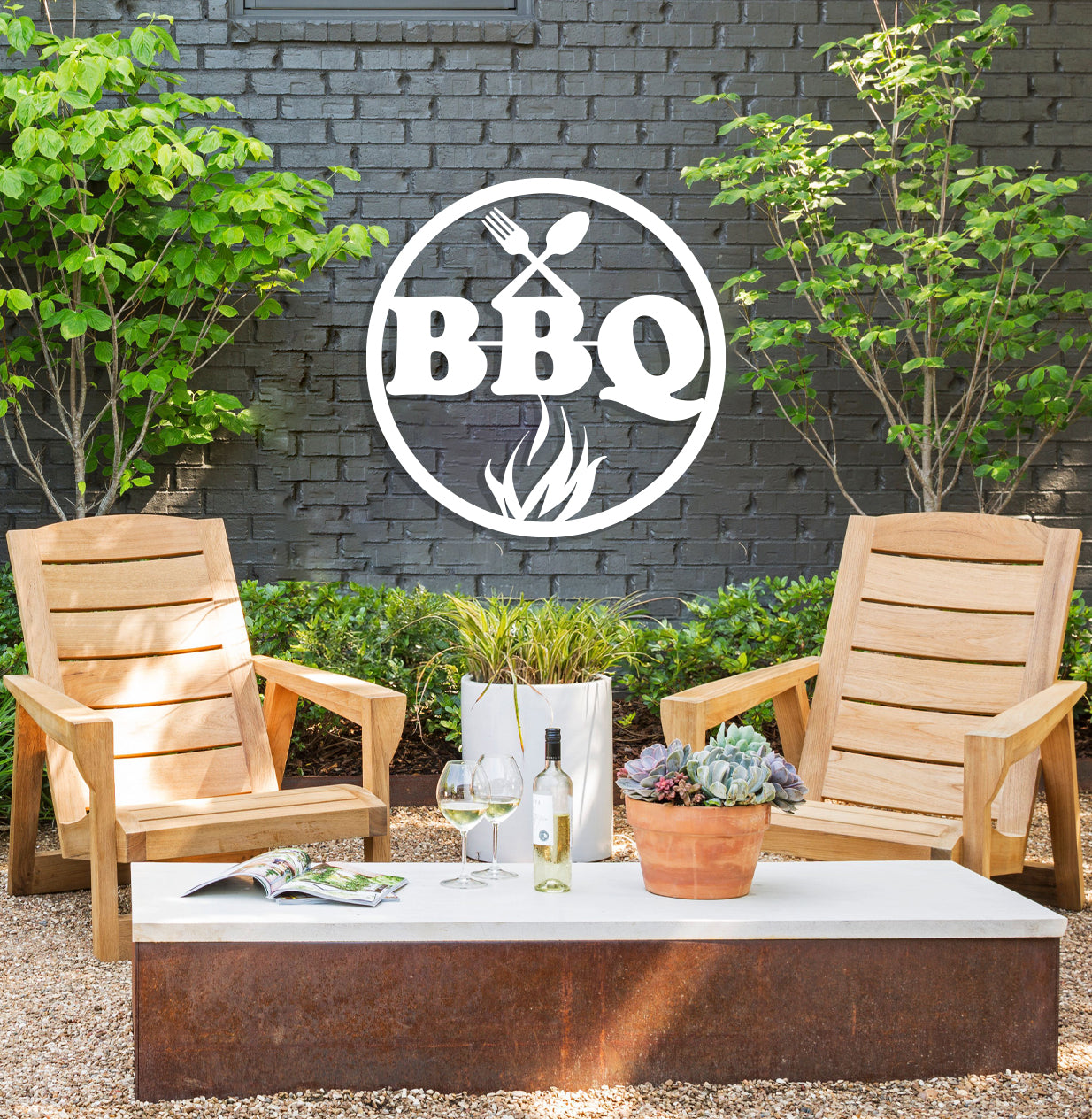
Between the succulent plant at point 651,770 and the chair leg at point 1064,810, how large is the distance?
3.60 feet

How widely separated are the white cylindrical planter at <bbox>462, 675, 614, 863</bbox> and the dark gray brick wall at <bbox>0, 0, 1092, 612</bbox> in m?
1.22

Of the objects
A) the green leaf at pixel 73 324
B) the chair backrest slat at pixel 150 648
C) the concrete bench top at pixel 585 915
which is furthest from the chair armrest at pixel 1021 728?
the green leaf at pixel 73 324

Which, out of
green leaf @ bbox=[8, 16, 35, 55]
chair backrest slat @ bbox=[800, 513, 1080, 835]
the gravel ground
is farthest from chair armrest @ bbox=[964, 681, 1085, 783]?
green leaf @ bbox=[8, 16, 35, 55]

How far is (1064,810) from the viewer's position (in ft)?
8.57

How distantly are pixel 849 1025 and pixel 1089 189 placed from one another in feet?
11.5

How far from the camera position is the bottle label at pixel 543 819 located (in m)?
1.82

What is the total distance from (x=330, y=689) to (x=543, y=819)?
100 cm

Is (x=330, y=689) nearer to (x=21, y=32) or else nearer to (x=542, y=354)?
(x=542, y=354)

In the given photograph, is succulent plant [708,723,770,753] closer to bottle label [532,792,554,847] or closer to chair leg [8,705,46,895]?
bottle label [532,792,554,847]

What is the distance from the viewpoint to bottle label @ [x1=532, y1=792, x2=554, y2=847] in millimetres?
1819

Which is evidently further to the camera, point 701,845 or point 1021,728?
point 1021,728

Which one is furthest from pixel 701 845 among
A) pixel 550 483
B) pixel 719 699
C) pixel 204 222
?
pixel 204 222

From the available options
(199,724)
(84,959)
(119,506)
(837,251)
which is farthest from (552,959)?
(119,506)

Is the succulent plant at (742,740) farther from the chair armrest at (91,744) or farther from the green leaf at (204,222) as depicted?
the green leaf at (204,222)
